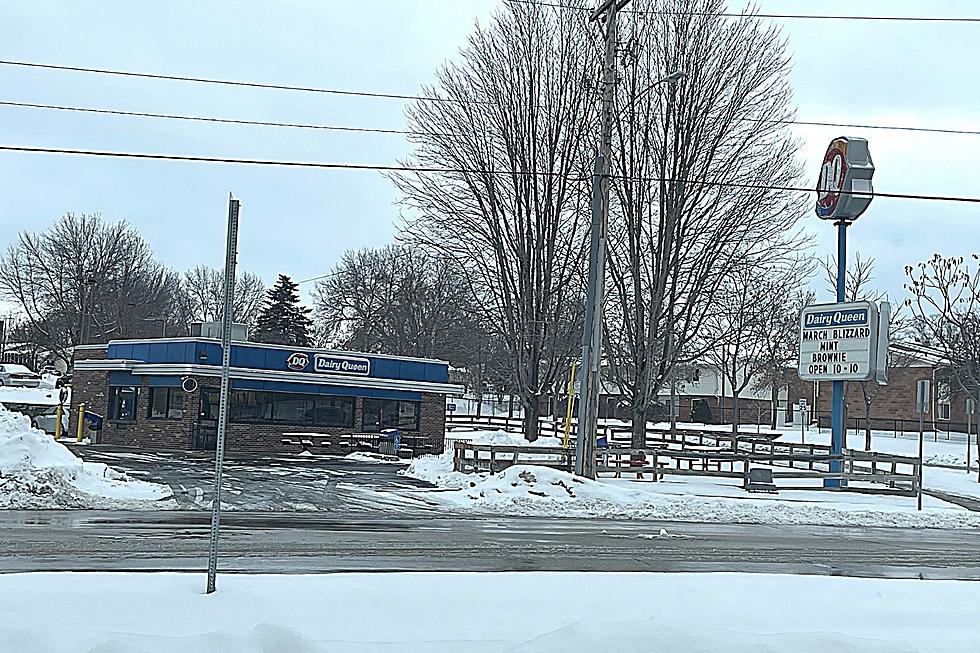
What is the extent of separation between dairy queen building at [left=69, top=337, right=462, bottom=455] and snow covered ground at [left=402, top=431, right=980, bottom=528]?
1123 centimetres

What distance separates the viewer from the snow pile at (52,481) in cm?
1925

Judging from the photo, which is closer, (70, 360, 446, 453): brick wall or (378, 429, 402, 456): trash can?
(70, 360, 446, 453): brick wall

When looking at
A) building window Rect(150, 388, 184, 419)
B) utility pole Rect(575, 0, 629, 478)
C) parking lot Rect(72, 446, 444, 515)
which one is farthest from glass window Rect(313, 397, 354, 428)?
utility pole Rect(575, 0, 629, 478)

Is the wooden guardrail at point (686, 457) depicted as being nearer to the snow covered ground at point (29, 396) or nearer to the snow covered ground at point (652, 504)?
the snow covered ground at point (652, 504)

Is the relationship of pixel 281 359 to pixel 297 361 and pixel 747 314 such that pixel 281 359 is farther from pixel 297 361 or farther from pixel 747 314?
pixel 747 314

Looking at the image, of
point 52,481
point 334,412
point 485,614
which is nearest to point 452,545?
point 485,614

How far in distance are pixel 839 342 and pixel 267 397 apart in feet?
62.0

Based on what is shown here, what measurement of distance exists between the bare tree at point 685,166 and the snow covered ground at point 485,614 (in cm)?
2344

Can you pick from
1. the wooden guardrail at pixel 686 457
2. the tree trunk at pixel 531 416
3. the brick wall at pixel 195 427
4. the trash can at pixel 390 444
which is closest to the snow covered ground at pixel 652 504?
the wooden guardrail at pixel 686 457

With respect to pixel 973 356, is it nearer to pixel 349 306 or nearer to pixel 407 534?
pixel 407 534

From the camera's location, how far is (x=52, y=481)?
20.0 m

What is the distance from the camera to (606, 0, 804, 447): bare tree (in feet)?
110

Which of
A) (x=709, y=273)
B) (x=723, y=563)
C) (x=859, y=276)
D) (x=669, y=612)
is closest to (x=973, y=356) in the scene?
(x=709, y=273)

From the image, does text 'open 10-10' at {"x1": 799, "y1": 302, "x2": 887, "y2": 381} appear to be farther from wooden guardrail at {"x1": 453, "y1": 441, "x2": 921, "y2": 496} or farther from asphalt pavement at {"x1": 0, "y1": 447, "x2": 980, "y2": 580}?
asphalt pavement at {"x1": 0, "y1": 447, "x2": 980, "y2": 580}
